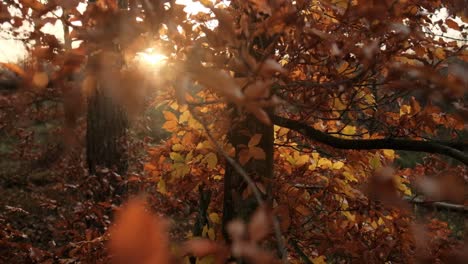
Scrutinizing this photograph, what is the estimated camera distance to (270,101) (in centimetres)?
84

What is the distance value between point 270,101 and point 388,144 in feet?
3.59

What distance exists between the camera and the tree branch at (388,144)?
5.35 feet

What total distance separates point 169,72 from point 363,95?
52.5 inches

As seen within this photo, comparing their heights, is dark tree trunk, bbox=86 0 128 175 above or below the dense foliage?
below

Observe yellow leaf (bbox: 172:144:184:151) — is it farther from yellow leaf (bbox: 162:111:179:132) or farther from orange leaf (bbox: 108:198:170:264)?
orange leaf (bbox: 108:198:170:264)

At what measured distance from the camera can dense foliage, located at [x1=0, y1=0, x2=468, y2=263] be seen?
30.8 inches

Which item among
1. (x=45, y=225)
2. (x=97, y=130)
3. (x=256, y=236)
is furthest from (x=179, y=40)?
(x=45, y=225)

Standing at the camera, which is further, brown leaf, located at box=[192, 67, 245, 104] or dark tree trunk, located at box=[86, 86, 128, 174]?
dark tree trunk, located at box=[86, 86, 128, 174]

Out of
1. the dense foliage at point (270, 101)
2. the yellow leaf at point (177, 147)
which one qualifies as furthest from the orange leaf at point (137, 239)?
the yellow leaf at point (177, 147)

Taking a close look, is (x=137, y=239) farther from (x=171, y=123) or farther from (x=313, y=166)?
(x=313, y=166)

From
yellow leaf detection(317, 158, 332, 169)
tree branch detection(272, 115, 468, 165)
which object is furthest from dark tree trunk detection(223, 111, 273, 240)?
yellow leaf detection(317, 158, 332, 169)

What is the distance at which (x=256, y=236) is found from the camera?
634 millimetres

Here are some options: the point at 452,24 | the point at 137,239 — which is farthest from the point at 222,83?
the point at 452,24

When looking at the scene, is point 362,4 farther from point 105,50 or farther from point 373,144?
point 373,144
